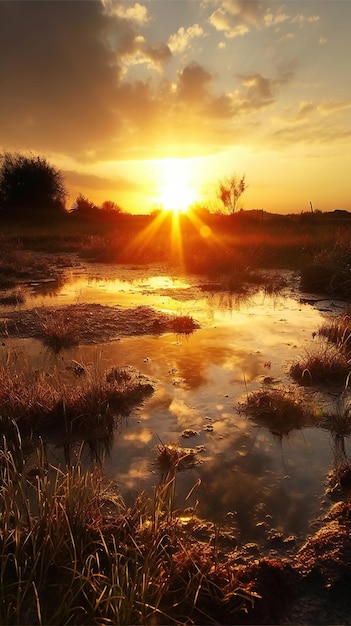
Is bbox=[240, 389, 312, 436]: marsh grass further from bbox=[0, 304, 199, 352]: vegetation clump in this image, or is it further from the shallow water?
bbox=[0, 304, 199, 352]: vegetation clump

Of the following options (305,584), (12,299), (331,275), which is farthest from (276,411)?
(331,275)

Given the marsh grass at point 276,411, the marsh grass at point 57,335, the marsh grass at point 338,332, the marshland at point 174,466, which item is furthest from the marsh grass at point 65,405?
the marsh grass at point 338,332

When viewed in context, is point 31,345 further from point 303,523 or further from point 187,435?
point 303,523

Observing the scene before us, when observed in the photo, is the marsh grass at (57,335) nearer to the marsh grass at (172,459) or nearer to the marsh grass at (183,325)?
the marsh grass at (183,325)

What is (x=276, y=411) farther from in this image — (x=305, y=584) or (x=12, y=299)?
(x=12, y=299)

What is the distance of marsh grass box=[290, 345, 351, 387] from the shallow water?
0.68ft

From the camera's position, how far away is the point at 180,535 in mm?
2787

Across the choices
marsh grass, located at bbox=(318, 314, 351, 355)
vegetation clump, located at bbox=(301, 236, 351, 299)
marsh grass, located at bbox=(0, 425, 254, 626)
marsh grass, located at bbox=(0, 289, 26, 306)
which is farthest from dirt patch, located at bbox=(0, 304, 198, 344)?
vegetation clump, located at bbox=(301, 236, 351, 299)

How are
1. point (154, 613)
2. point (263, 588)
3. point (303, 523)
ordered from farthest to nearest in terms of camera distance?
point (303, 523) → point (263, 588) → point (154, 613)

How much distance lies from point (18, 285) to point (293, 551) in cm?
1166

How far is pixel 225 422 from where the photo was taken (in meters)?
4.39

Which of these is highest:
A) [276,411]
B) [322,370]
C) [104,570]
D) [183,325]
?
[183,325]

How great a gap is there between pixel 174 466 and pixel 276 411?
1489 millimetres

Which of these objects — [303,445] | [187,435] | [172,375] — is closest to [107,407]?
[187,435]
